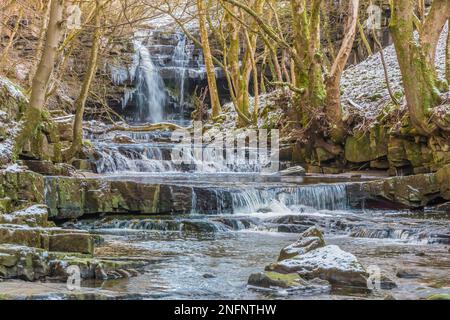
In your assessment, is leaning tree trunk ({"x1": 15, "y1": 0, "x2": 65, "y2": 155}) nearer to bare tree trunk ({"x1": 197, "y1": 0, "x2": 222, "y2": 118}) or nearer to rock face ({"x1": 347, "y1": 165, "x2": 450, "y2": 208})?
rock face ({"x1": 347, "y1": 165, "x2": 450, "y2": 208})

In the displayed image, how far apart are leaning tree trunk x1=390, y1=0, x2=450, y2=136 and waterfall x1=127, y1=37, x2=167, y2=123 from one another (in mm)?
16340

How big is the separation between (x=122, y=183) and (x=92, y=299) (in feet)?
22.1

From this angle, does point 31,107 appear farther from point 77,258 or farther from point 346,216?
point 346,216

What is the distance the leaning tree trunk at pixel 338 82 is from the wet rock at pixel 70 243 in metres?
10.6

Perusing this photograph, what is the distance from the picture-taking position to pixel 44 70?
993cm

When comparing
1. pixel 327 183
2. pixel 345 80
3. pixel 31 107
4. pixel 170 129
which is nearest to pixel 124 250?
pixel 31 107

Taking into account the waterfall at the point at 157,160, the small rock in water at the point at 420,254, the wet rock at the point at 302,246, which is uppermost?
the waterfall at the point at 157,160

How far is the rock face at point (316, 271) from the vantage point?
243 inches

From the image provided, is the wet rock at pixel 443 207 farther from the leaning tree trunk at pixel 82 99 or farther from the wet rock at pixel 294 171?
the leaning tree trunk at pixel 82 99

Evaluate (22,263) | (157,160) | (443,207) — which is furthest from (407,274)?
(157,160)

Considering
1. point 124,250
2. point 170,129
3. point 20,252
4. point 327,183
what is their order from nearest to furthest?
point 20,252 < point 124,250 < point 327,183 < point 170,129

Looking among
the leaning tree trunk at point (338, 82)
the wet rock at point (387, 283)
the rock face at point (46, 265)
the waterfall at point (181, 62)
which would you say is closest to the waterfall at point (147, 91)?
the waterfall at point (181, 62)

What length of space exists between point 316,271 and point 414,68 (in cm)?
874

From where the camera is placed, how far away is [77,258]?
22.3 feet
